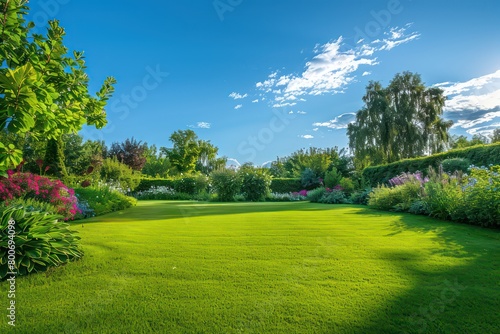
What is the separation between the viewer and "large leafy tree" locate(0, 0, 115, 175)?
7.37 feet

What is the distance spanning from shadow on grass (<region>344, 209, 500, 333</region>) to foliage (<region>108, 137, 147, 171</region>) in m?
30.9

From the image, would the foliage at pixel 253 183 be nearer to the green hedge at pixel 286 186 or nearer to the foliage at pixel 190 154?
the green hedge at pixel 286 186

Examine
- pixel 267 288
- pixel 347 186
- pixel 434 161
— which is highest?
pixel 434 161

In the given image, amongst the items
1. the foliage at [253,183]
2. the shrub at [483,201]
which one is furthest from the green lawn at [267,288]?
the foliage at [253,183]

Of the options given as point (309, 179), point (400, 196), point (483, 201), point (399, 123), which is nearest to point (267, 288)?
point (483, 201)

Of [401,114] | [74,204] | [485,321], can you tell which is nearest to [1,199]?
[74,204]

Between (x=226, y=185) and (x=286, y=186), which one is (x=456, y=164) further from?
(x=286, y=186)

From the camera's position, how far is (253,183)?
677 inches

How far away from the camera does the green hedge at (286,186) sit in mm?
22828

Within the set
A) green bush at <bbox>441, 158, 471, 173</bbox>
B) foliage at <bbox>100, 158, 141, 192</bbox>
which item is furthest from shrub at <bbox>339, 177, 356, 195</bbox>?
foliage at <bbox>100, 158, 141, 192</bbox>

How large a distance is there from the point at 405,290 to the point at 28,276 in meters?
3.64

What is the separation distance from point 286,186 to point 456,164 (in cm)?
1246

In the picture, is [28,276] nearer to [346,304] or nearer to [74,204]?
[346,304]

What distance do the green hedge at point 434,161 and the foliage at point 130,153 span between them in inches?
904
